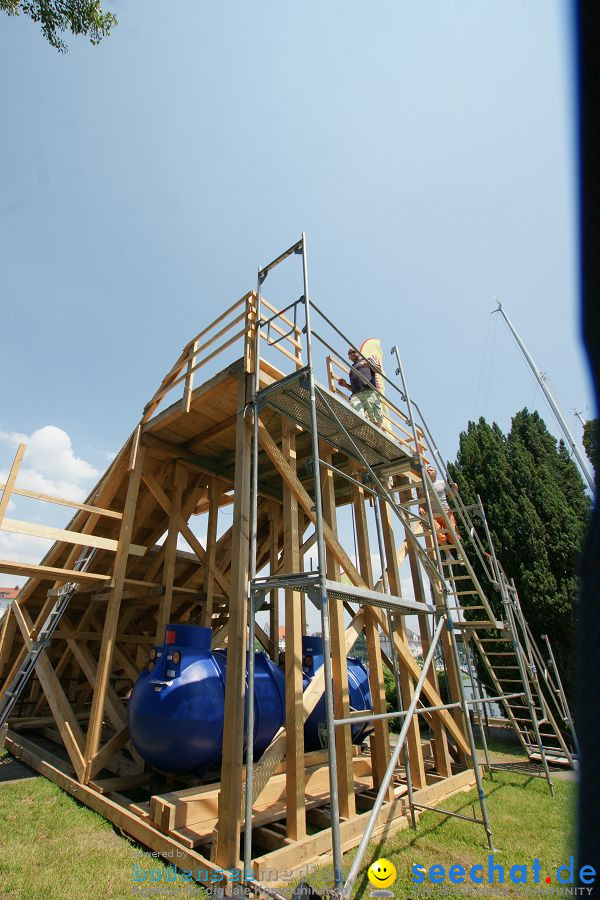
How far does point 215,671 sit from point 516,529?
1173cm

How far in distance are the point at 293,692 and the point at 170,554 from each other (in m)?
4.03

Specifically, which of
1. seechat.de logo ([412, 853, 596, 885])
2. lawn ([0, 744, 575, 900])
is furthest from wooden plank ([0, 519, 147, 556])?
seechat.de logo ([412, 853, 596, 885])

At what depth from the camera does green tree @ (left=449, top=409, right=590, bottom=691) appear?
13.3m

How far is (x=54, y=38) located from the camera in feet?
17.4

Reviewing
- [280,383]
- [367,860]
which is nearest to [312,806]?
[367,860]

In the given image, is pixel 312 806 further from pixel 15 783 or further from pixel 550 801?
pixel 15 783

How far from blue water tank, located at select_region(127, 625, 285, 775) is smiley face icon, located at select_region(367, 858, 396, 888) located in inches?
96.0

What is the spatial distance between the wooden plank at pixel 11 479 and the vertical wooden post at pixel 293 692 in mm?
4419

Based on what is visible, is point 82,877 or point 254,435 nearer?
point 82,877

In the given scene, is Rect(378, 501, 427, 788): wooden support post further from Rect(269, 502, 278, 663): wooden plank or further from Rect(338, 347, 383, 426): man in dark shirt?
Rect(269, 502, 278, 663): wooden plank

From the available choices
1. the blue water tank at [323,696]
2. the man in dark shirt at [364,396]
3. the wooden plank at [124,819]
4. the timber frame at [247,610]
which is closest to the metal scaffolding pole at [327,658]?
the timber frame at [247,610]

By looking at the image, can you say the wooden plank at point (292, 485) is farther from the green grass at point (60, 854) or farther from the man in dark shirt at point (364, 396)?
the green grass at point (60, 854)

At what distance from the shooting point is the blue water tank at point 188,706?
6215mm

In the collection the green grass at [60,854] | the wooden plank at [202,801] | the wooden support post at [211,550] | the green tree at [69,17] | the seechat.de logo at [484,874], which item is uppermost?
the green tree at [69,17]
